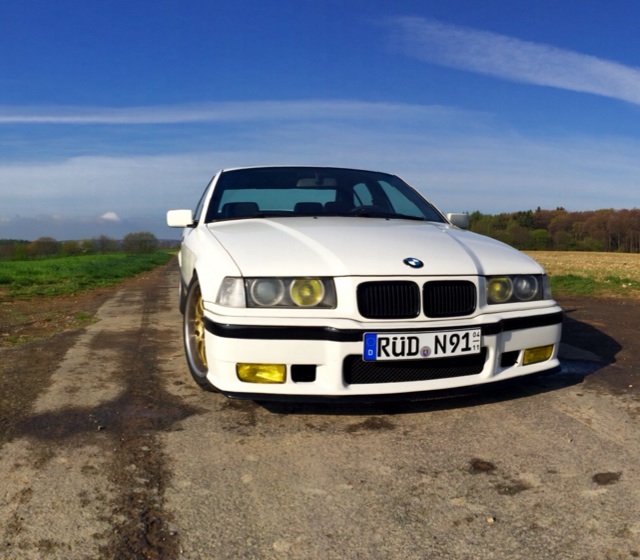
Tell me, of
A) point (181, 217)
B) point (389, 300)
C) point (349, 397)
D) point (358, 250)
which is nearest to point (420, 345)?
point (389, 300)

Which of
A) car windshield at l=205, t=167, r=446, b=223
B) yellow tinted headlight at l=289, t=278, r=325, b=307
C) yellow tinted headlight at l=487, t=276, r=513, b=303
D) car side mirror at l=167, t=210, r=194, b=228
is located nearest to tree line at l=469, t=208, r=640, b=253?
car windshield at l=205, t=167, r=446, b=223

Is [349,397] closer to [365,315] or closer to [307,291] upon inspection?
[365,315]

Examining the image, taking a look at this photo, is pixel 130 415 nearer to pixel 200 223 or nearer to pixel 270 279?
pixel 270 279

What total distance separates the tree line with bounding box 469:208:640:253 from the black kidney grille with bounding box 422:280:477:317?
50.3 meters

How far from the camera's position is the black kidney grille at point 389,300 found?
279 cm

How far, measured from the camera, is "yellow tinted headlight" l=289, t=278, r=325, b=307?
280cm

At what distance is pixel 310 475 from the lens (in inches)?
91.7

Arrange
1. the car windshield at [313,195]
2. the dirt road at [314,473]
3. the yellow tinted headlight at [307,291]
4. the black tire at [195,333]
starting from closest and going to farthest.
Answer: the dirt road at [314,473] → the yellow tinted headlight at [307,291] → the black tire at [195,333] → the car windshield at [313,195]

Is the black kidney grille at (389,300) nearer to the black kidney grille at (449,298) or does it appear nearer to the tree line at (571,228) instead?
the black kidney grille at (449,298)

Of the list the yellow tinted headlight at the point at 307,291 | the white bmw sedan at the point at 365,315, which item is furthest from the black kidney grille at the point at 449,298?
the yellow tinted headlight at the point at 307,291

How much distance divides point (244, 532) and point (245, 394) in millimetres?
912

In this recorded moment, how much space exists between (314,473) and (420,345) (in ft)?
2.65

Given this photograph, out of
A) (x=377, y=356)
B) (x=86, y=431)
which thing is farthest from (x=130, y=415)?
(x=377, y=356)

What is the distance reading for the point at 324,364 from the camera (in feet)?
8.91
